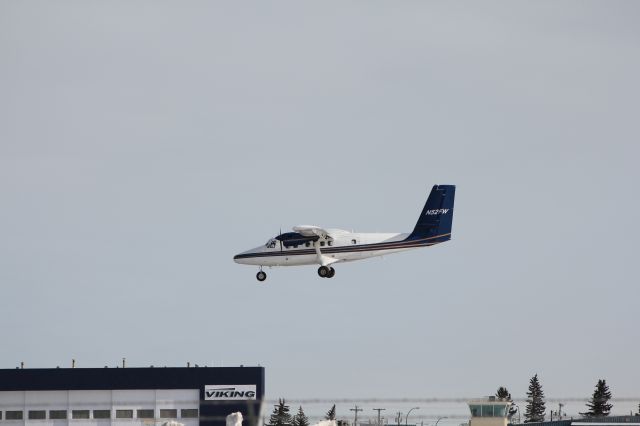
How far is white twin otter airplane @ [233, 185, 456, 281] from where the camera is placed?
333 ft

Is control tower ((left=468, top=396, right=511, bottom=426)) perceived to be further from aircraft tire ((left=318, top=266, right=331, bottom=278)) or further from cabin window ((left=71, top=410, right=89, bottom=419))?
cabin window ((left=71, top=410, right=89, bottom=419))

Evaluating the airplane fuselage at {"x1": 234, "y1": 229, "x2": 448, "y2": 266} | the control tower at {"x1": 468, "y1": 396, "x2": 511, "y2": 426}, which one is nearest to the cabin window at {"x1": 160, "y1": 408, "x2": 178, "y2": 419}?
the control tower at {"x1": 468, "y1": 396, "x2": 511, "y2": 426}

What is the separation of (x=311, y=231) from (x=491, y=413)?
31221mm

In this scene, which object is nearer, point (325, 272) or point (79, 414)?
point (325, 272)

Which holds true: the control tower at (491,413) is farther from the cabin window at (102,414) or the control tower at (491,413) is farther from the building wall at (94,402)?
the cabin window at (102,414)

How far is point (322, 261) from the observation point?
336 feet

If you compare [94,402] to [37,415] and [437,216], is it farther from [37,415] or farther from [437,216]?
[437,216]

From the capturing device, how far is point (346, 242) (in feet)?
336

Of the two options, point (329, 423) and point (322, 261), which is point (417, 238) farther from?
point (329, 423)

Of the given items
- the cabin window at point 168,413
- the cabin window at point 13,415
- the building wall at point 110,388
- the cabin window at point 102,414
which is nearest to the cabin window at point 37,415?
the building wall at point 110,388

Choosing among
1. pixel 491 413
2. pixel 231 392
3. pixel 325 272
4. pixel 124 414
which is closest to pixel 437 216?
pixel 325 272

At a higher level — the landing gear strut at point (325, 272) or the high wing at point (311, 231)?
the high wing at point (311, 231)

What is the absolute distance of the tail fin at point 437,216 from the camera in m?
102

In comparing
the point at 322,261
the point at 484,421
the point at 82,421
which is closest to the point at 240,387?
the point at 82,421
